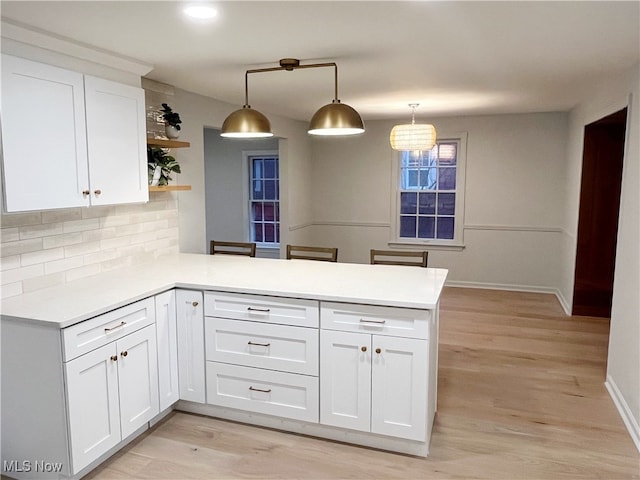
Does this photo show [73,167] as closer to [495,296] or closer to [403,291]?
[403,291]

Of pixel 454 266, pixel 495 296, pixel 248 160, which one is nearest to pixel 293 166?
pixel 248 160

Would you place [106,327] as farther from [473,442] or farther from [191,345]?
[473,442]

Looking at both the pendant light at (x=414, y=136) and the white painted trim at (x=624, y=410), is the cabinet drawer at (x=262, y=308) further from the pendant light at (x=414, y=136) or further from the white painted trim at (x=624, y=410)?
the pendant light at (x=414, y=136)

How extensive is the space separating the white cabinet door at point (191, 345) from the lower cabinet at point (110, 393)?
21 centimetres

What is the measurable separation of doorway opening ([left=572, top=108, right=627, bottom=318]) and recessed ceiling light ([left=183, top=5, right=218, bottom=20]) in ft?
12.9

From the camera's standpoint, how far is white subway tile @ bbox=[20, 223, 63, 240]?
2.56 meters

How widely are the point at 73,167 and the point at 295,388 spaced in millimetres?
1722

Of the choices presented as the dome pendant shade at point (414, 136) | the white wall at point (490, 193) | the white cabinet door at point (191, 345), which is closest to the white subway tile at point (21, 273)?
the white cabinet door at point (191, 345)

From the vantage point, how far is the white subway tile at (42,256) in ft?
8.43

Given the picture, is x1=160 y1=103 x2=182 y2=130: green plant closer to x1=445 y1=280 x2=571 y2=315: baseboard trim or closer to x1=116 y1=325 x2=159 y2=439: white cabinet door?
x1=116 y1=325 x2=159 y2=439: white cabinet door

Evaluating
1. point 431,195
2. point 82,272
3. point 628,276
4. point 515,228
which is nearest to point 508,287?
point 515,228

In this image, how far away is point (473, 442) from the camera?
8.70 ft

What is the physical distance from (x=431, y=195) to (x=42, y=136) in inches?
196

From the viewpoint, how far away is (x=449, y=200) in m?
6.34
